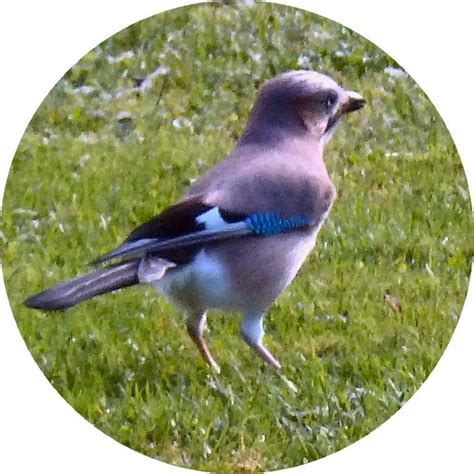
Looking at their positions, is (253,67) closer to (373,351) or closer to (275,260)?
(275,260)

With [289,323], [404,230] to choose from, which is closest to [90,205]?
[289,323]

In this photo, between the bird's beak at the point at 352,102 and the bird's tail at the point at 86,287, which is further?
the bird's beak at the point at 352,102

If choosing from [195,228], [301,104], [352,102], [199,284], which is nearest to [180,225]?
[195,228]

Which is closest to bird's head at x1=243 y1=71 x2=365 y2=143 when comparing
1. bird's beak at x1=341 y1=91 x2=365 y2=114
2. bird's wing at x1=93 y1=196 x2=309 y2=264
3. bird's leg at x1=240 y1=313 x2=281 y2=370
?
bird's beak at x1=341 y1=91 x2=365 y2=114

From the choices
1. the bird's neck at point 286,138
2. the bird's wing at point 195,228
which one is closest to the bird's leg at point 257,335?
the bird's wing at point 195,228

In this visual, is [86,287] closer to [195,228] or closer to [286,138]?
[195,228]

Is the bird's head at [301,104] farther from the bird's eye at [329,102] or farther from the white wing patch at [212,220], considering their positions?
the white wing patch at [212,220]
